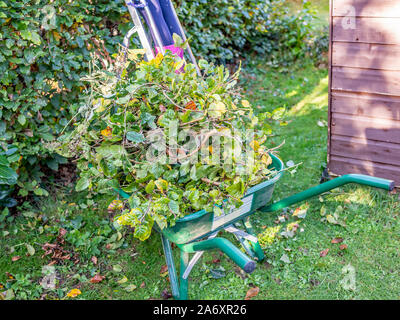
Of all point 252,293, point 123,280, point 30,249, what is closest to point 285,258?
point 252,293

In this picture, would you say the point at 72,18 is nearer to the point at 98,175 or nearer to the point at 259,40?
the point at 98,175

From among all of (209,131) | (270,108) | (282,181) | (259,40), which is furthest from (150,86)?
(259,40)

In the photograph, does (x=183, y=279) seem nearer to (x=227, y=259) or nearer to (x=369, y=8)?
(x=227, y=259)

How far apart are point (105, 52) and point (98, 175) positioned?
65.1 inches

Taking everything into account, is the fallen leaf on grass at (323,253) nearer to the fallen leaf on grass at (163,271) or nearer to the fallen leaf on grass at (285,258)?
the fallen leaf on grass at (285,258)

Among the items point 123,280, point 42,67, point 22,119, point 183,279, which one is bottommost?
point 123,280

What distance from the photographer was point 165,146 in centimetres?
194

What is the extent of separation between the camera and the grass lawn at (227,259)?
253cm

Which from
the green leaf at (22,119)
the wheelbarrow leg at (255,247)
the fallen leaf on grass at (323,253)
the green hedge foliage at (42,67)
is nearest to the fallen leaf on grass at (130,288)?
the wheelbarrow leg at (255,247)

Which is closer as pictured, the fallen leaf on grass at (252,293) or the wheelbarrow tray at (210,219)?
the wheelbarrow tray at (210,219)

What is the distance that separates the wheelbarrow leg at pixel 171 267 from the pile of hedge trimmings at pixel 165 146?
47 centimetres

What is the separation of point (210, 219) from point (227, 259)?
0.92 metres

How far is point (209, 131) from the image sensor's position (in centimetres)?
195

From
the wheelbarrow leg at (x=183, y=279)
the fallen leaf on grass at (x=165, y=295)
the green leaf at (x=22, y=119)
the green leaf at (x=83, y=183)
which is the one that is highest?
the green leaf at (x=22, y=119)
